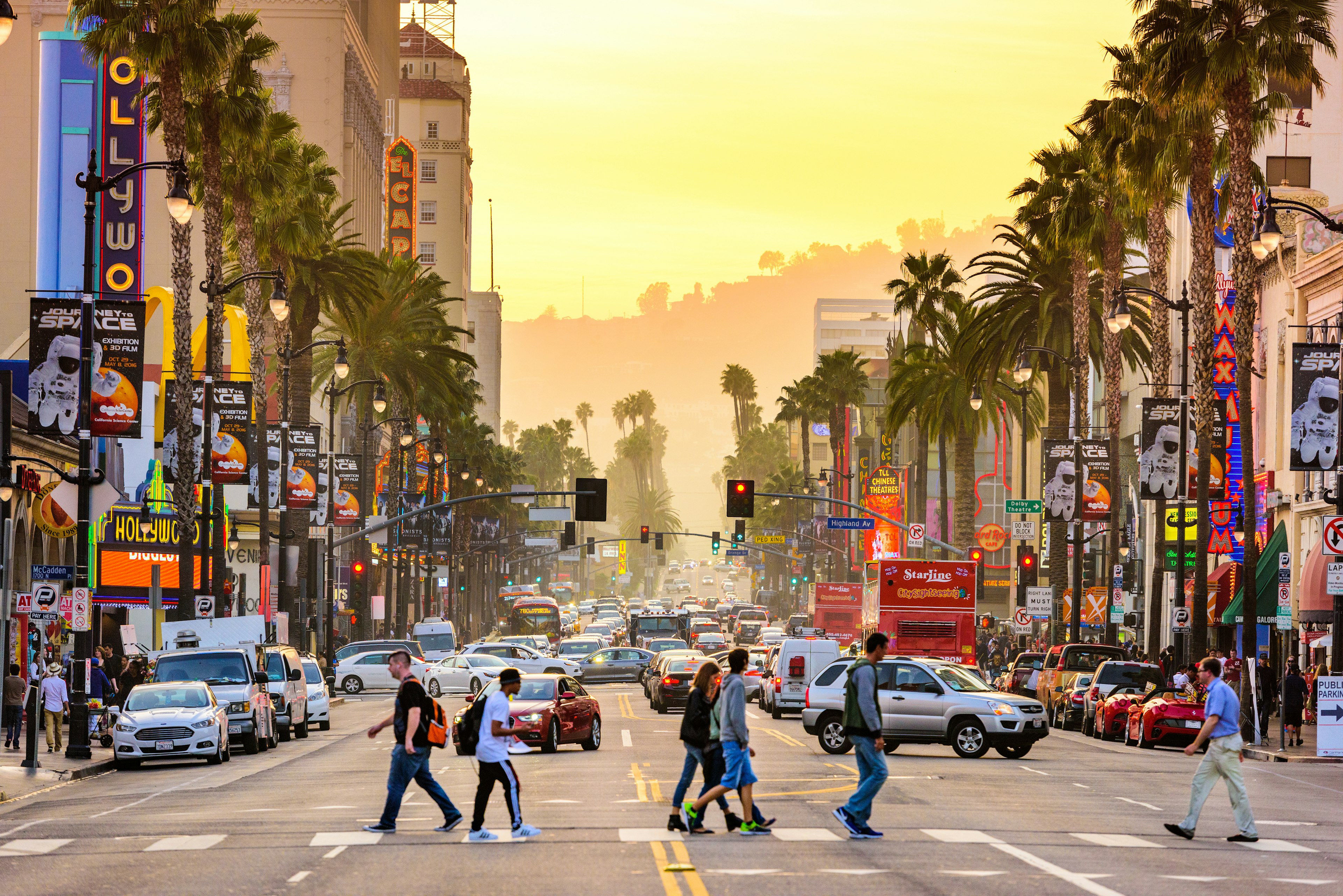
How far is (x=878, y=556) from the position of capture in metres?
93.1

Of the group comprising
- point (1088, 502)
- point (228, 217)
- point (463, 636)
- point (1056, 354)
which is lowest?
point (463, 636)

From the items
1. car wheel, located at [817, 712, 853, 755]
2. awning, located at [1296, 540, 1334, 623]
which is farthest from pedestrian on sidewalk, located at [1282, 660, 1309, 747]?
awning, located at [1296, 540, 1334, 623]

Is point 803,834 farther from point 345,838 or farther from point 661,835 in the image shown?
point 345,838

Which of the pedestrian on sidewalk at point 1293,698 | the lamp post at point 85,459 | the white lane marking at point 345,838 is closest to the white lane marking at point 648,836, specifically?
the white lane marking at point 345,838

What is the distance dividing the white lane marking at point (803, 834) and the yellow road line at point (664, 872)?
1364 mm

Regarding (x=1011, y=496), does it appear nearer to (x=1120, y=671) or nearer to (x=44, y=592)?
(x=1120, y=671)

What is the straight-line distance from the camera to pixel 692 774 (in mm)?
18422

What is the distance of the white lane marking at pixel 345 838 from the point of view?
18.0m

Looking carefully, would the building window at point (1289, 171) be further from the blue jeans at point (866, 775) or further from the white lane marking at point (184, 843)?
the white lane marking at point (184, 843)

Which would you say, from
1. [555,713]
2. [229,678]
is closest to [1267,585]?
[555,713]

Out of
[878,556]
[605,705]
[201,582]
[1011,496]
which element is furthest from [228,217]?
[1011,496]

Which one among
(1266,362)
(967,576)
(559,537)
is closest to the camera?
(967,576)

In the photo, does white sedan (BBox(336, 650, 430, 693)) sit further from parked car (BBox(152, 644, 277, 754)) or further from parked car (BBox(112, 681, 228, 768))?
parked car (BBox(112, 681, 228, 768))

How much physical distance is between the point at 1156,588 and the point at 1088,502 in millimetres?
9262
